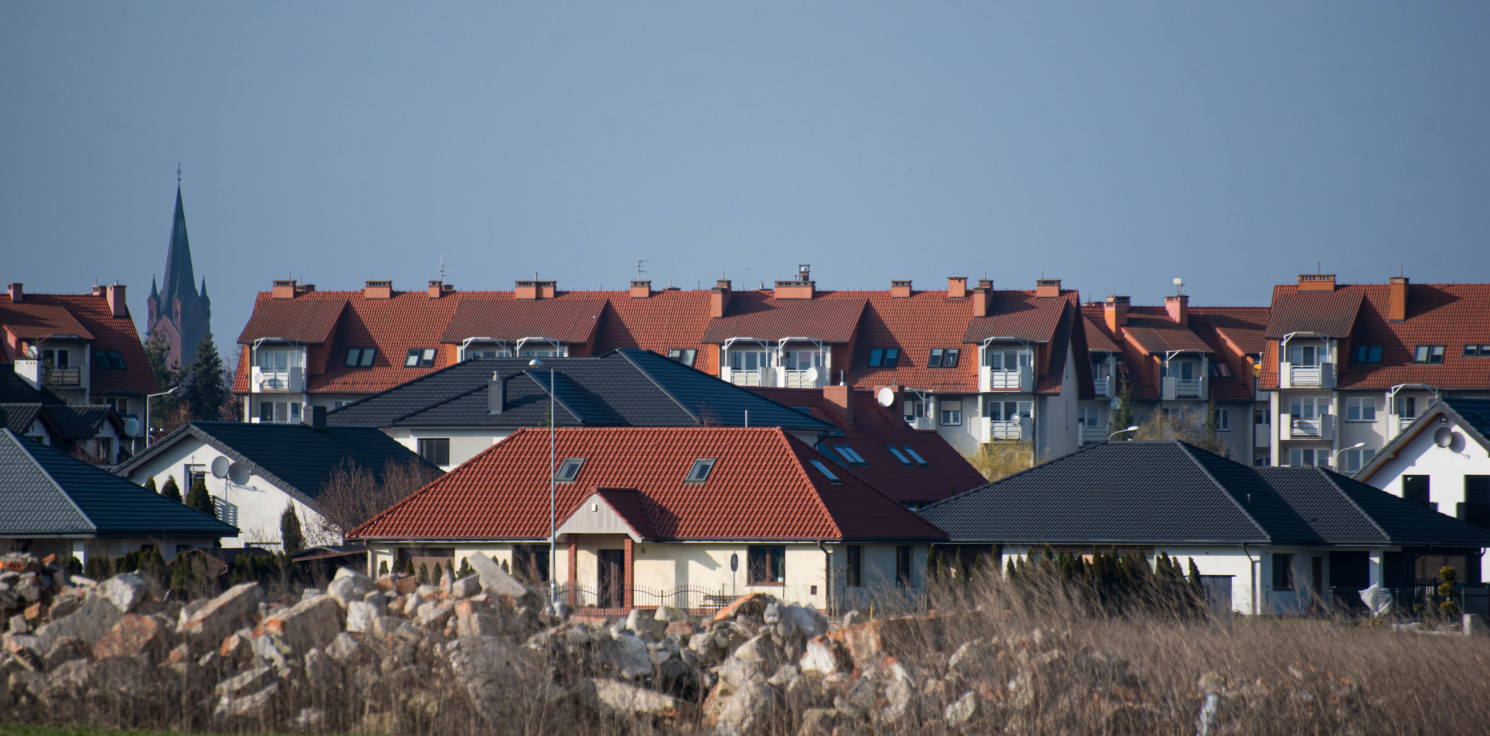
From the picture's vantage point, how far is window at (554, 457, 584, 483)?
162 ft

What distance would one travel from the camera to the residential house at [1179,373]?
9719 cm

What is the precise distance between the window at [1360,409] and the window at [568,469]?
5305cm

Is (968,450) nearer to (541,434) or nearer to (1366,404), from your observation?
(1366,404)

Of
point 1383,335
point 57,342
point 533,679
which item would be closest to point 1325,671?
point 533,679

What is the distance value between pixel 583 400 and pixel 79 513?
884 inches

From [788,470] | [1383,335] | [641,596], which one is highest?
[1383,335]

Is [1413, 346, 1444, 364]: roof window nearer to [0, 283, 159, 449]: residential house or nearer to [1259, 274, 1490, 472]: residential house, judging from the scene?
[1259, 274, 1490, 472]: residential house

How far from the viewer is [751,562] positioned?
45.7 meters

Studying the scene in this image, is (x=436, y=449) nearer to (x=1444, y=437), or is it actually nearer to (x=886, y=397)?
(x=886, y=397)

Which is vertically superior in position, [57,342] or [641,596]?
[57,342]

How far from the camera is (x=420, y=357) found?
313 ft

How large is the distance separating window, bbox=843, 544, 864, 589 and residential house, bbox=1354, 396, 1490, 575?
21.8 metres

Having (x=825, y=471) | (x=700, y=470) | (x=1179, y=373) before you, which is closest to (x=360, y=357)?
(x=1179, y=373)

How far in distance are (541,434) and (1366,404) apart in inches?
2092
